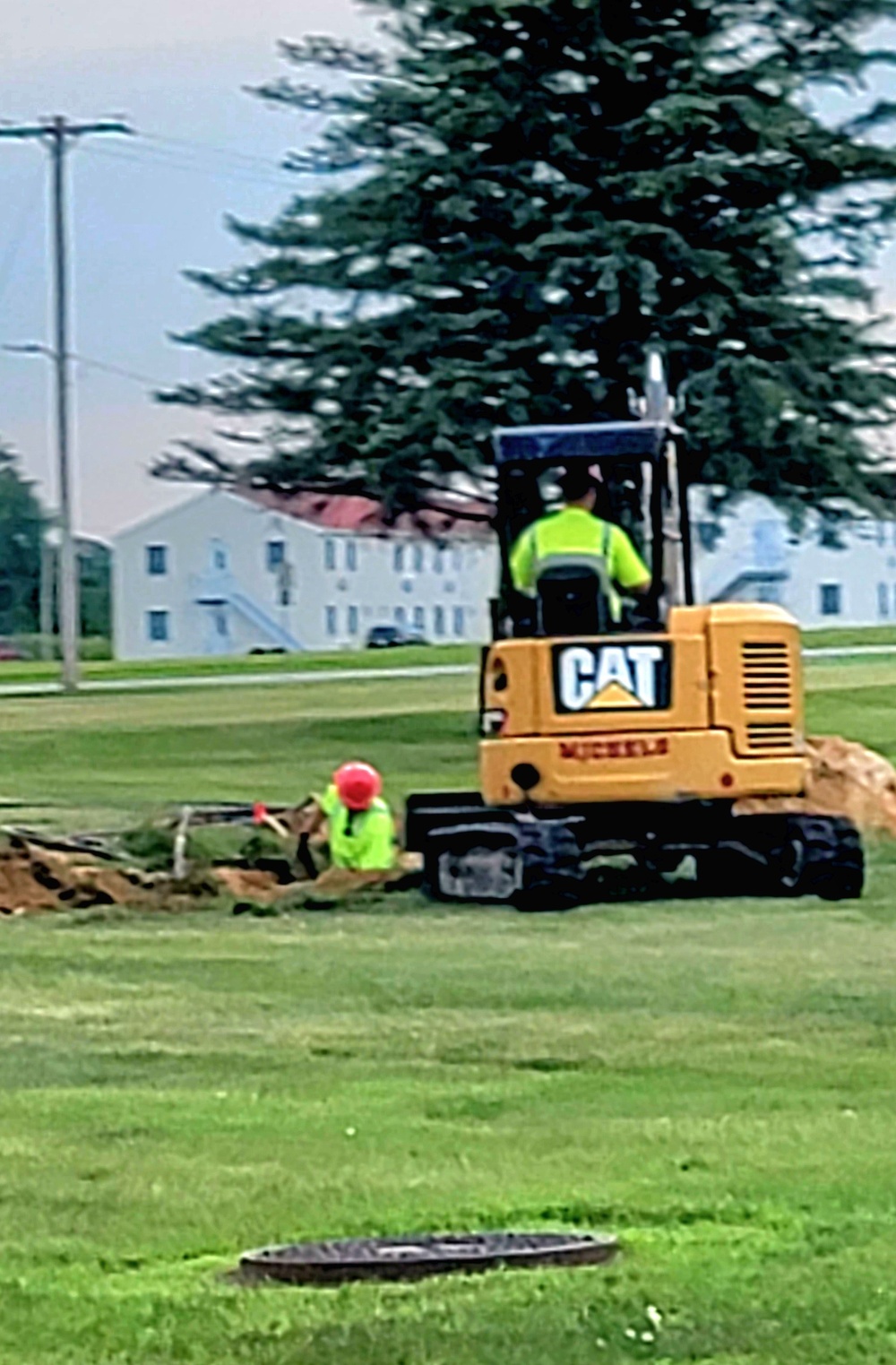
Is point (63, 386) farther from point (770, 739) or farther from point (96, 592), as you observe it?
point (96, 592)

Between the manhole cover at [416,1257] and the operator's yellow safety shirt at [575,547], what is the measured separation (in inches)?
427

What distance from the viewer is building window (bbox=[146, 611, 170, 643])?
12800 centimetres

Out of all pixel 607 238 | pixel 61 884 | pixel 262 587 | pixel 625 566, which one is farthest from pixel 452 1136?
pixel 262 587

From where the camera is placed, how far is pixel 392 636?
12106 centimetres

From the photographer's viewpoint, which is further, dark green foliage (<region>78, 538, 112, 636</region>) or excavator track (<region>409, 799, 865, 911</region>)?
dark green foliage (<region>78, 538, 112, 636</region>)

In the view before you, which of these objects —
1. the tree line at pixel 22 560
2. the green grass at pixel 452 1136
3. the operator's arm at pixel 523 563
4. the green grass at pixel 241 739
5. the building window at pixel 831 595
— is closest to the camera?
the green grass at pixel 452 1136

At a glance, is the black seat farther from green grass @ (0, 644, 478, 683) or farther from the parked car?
the parked car

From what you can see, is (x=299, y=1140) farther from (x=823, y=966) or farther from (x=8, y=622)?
(x=8, y=622)

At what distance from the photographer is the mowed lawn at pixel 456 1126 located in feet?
24.0

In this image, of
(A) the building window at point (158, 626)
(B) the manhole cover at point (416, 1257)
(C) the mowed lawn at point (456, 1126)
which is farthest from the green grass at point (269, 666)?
(B) the manhole cover at point (416, 1257)

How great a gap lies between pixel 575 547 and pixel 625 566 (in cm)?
34

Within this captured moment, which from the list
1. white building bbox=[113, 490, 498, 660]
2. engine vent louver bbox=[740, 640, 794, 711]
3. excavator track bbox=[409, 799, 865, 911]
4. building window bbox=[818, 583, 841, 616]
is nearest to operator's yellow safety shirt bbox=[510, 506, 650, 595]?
engine vent louver bbox=[740, 640, 794, 711]

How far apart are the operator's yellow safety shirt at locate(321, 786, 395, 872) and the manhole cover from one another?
13380 millimetres

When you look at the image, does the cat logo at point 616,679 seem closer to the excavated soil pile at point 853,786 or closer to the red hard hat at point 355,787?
the red hard hat at point 355,787
